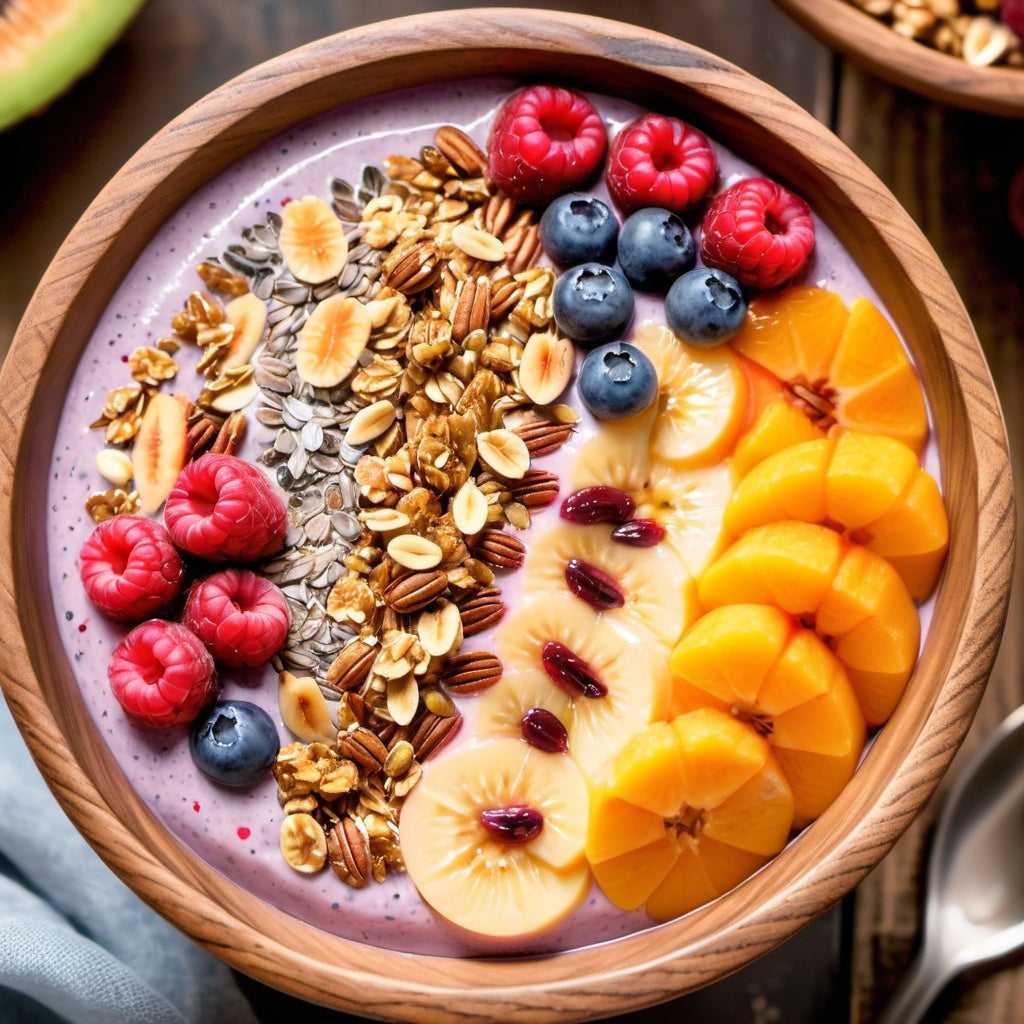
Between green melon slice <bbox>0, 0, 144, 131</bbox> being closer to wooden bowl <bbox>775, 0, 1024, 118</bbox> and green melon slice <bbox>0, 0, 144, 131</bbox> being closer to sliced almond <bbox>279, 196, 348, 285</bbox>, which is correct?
sliced almond <bbox>279, 196, 348, 285</bbox>

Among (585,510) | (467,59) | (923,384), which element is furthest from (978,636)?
(467,59)

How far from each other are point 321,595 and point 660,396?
1.15 ft

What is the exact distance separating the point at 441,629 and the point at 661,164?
0.46 m

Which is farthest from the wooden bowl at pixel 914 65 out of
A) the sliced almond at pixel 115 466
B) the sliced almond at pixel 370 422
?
the sliced almond at pixel 115 466

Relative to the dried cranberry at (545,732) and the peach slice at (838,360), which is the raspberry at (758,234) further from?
the dried cranberry at (545,732)

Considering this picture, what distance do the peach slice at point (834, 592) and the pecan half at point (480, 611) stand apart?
18 cm

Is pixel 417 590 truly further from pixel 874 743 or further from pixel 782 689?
pixel 874 743

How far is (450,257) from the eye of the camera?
1018 mm

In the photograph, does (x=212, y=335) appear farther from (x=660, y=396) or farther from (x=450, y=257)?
(x=660, y=396)

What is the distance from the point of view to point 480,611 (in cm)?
98

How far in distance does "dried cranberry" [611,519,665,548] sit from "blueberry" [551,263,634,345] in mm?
169

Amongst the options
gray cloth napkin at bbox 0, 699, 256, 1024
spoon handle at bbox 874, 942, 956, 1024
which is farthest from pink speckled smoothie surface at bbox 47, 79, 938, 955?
spoon handle at bbox 874, 942, 956, 1024

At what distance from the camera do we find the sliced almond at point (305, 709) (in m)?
0.97

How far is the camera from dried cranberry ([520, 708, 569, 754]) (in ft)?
3.15
